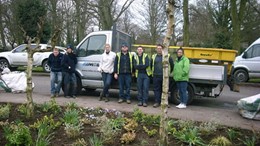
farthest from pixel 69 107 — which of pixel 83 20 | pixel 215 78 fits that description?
pixel 83 20

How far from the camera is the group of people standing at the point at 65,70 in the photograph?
415 inches

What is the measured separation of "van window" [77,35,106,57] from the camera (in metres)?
10.7

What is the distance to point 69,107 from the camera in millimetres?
8086

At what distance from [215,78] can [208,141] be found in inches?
152

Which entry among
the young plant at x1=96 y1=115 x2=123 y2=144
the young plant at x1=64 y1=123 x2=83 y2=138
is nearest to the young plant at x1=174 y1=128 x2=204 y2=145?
the young plant at x1=96 y1=115 x2=123 y2=144

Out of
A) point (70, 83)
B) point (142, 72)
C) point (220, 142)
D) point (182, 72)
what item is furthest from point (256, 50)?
point (220, 142)

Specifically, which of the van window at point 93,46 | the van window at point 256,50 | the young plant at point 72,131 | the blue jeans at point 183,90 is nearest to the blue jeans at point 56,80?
the van window at point 93,46

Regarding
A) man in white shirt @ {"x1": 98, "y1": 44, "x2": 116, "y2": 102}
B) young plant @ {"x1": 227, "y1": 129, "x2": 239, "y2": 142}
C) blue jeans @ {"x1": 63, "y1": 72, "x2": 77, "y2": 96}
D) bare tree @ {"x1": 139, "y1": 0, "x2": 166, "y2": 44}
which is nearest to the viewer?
young plant @ {"x1": 227, "y1": 129, "x2": 239, "y2": 142}

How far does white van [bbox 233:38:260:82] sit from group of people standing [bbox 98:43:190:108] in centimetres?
915

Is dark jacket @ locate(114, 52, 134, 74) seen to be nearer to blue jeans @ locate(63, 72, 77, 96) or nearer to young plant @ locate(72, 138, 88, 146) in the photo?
blue jeans @ locate(63, 72, 77, 96)

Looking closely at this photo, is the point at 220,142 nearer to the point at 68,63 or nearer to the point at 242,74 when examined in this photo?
the point at 68,63

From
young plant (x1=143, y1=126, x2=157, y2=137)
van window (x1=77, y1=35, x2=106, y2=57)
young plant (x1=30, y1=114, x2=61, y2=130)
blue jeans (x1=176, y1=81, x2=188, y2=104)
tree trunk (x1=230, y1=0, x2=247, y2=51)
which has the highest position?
tree trunk (x1=230, y1=0, x2=247, y2=51)

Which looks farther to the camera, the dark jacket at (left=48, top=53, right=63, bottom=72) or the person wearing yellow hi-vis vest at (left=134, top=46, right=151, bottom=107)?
the dark jacket at (left=48, top=53, right=63, bottom=72)

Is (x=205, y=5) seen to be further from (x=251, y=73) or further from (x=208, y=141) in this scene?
(x=208, y=141)
